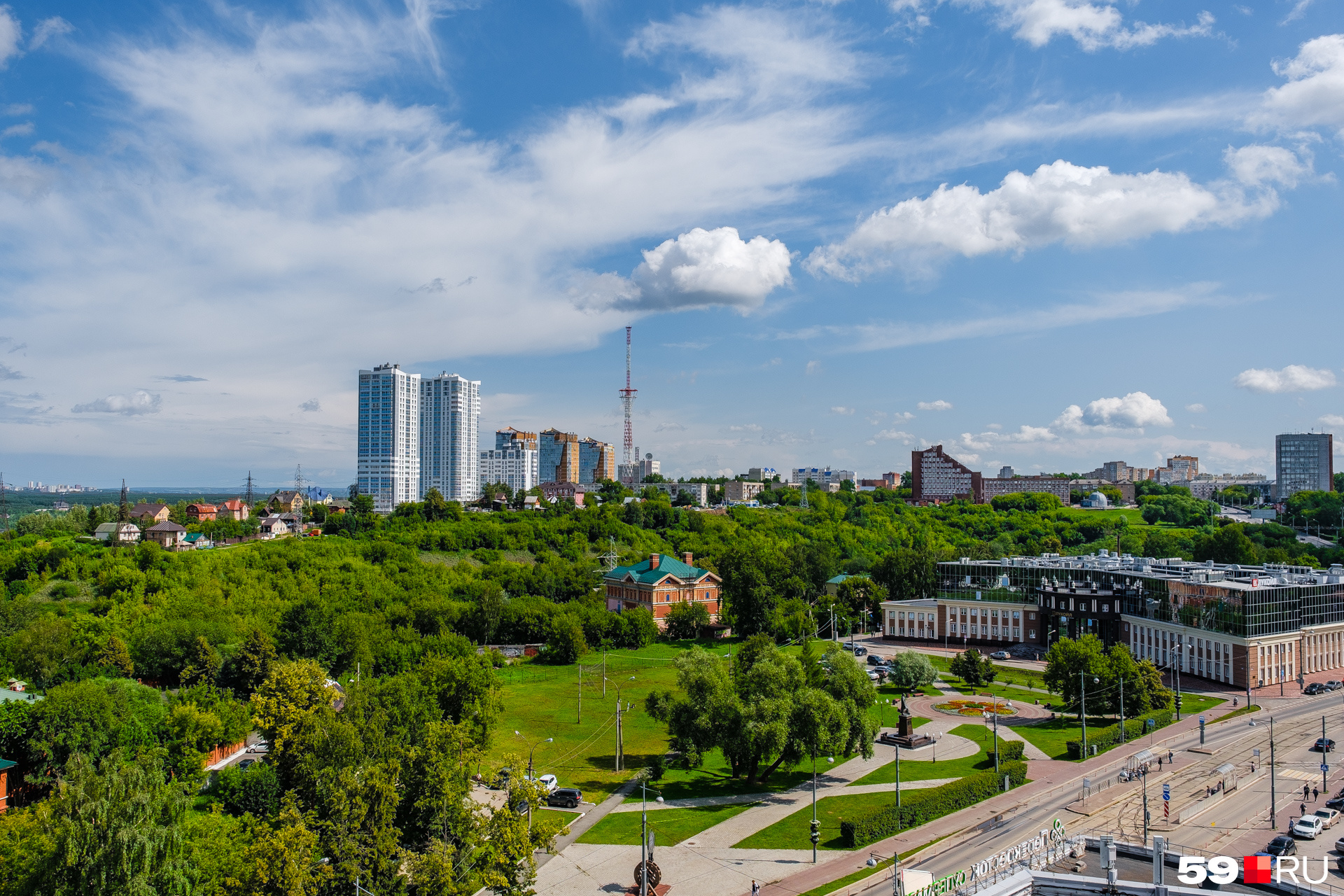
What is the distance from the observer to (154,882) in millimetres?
26016

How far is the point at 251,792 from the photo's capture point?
1485 inches

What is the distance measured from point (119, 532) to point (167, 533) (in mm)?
6607

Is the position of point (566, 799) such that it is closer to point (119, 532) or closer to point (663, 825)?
point (663, 825)

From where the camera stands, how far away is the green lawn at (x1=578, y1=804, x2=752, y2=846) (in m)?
37.8

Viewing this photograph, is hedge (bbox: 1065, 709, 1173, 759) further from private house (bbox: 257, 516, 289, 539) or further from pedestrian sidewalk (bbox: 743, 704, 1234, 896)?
private house (bbox: 257, 516, 289, 539)

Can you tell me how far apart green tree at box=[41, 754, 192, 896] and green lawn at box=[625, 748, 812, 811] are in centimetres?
2188

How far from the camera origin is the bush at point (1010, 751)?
47.2 m

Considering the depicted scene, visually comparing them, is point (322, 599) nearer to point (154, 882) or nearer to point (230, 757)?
point (230, 757)

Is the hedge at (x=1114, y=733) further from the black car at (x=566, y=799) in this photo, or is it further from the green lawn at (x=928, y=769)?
the black car at (x=566, y=799)

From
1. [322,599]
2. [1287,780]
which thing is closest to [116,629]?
[322,599]

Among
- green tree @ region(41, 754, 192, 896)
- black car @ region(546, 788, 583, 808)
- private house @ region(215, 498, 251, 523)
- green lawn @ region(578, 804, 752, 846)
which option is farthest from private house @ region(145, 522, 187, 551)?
green tree @ region(41, 754, 192, 896)

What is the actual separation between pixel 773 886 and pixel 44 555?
99614 mm

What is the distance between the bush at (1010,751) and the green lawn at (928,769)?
0.58 metres

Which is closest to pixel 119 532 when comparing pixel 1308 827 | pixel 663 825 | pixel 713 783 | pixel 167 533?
pixel 167 533
